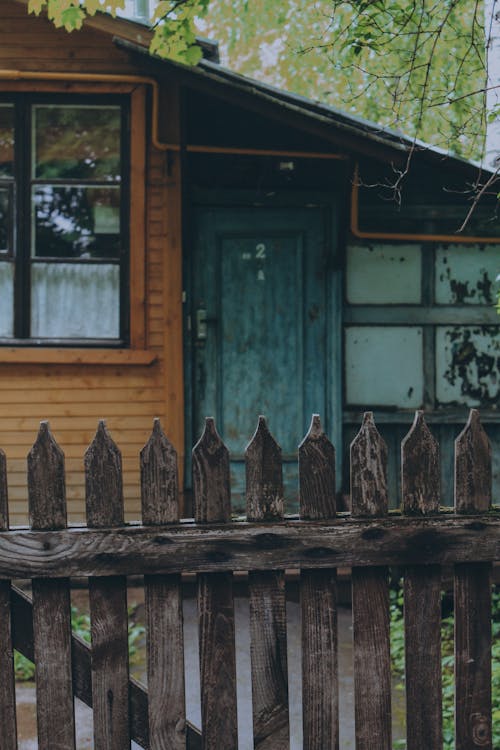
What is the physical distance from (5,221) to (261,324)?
84.2 inches

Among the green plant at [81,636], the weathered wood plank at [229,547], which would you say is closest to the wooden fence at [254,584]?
the weathered wood plank at [229,547]

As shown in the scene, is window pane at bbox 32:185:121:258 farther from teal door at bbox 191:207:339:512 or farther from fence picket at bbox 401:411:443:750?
fence picket at bbox 401:411:443:750

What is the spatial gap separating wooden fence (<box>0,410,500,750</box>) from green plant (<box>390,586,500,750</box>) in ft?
4.94

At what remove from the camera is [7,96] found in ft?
21.5

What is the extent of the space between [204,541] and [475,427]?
0.78 meters

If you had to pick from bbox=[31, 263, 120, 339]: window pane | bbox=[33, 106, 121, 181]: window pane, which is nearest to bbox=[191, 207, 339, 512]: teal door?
bbox=[31, 263, 120, 339]: window pane

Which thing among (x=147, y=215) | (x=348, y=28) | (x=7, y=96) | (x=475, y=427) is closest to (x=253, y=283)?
(x=147, y=215)

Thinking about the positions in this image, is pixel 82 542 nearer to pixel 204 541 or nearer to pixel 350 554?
pixel 204 541

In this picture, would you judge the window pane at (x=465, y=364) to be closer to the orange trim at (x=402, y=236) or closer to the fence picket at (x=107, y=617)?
the orange trim at (x=402, y=236)

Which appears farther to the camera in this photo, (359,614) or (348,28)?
(348,28)

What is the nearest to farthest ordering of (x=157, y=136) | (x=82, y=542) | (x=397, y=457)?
(x=82, y=542) < (x=157, y=136) < (x=397, y=457)

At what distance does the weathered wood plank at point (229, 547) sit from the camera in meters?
2.23

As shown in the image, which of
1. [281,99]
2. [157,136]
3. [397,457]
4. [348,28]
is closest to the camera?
[348,28]

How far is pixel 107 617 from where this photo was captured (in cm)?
226
